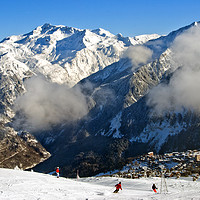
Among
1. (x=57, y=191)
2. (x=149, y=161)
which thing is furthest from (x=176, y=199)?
(x=149, y=161)

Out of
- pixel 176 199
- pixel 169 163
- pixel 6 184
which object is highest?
pixel 169 163

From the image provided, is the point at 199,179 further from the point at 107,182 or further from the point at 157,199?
the point at 157,199

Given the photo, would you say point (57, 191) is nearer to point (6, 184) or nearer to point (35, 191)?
point (35, 191)

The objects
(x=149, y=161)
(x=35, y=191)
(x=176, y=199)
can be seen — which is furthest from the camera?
(x=149, y=161)

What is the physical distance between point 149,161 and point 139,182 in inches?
3370

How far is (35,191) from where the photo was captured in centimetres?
4212

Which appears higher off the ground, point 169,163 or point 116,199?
point 169,163

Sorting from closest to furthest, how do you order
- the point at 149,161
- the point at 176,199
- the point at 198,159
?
1. the point at 176,199
2. the point at 198,159
3. the point at 149,161

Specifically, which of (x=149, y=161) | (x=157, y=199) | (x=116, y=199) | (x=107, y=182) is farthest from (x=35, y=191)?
(x=149, y=161)

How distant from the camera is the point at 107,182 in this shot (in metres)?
70.9

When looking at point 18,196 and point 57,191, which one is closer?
point 18,196

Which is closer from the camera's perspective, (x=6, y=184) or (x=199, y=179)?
(x=6, y=184)

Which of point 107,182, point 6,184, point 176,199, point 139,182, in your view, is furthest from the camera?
point 107,182

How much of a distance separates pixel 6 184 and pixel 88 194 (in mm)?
15662
